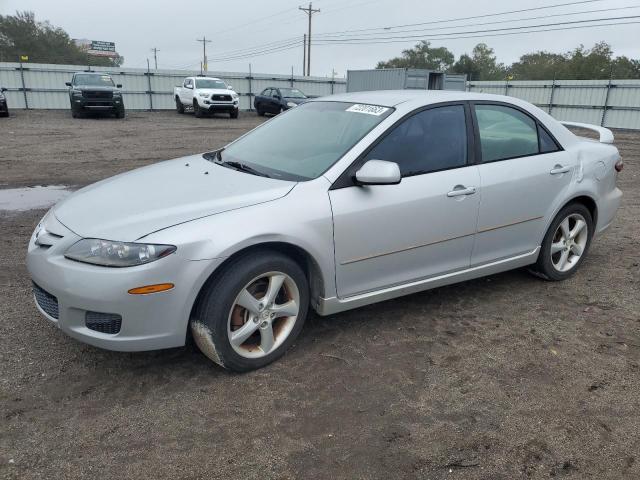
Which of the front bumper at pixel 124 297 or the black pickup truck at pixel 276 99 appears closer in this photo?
the front bumper at pixel 124 297

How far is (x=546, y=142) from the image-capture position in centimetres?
439

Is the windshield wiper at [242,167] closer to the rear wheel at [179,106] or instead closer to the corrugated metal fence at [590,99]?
the corrugated metal fence at [590,99]

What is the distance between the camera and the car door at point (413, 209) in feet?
10.9

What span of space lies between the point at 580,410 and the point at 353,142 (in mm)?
2063

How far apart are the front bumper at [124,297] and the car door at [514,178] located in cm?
218

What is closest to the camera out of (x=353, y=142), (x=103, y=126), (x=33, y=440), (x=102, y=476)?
(x=102, y=476)

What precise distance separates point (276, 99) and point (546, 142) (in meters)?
22.4

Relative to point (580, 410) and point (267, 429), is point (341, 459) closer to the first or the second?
point (267, 429)

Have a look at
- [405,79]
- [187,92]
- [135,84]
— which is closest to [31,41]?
[135,84]

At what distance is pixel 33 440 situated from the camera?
2562 millimetres

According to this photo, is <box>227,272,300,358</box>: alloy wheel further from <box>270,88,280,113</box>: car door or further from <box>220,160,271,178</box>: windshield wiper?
<box>270,88,280,113</box>: car door

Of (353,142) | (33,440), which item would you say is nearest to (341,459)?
(33,440)

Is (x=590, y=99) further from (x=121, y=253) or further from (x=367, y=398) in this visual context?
(x=121, y=253)

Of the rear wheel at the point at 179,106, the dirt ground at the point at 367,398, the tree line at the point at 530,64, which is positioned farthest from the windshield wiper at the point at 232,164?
the tree line at the point at 530,64
